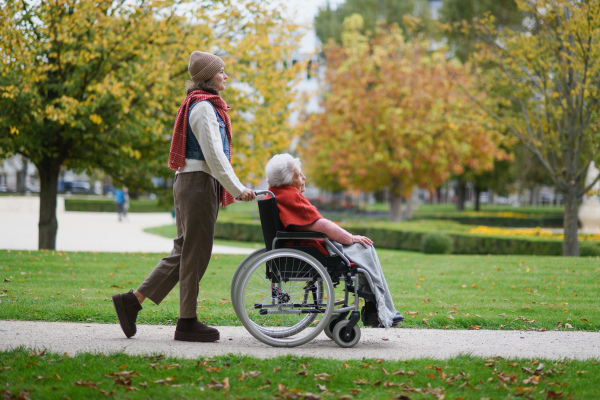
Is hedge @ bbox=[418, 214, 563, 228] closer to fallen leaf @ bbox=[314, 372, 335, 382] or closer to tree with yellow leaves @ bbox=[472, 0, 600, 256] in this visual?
tree with yellow leaves @ bbox=[472, 0, 600, 256]

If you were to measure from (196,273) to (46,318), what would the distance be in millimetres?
1657

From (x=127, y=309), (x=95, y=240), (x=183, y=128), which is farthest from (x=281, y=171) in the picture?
(x=95, y=240)

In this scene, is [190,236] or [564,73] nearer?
[190,236]

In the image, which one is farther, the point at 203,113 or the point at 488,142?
the point at 488,142

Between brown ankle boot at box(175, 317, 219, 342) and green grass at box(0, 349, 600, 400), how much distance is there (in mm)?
561

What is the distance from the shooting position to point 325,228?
4488 millimetres

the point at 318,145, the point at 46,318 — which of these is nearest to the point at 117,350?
the point at 46,318

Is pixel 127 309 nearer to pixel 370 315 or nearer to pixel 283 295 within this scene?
pixel 283 295

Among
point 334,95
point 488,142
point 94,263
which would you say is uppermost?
point 334,95

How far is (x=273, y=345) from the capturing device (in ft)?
14.7

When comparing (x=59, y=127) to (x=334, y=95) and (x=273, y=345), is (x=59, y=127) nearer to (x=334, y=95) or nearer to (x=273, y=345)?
(x=273, y=345)

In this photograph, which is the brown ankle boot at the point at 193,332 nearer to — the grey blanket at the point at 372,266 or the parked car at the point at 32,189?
the grey blanket at the point at 372,266

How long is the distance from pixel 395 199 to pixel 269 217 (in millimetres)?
20755

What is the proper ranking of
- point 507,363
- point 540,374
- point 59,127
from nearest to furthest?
point 540,374, point 507,363, point 59,127
